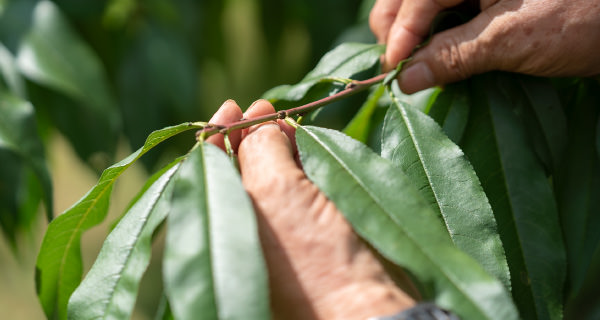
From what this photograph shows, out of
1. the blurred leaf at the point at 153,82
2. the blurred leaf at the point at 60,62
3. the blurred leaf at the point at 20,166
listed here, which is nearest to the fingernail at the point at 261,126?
the blurred leaf at the point at 20,166

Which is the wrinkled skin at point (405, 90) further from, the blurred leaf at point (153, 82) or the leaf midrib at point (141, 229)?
the blurred leaf at point (153, 82)

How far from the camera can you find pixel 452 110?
613 mm

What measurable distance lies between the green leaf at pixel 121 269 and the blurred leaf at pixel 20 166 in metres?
0.31

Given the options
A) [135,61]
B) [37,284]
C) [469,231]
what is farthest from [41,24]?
[469,231]

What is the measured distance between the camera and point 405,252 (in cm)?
38

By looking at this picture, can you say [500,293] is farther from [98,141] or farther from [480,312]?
[98,141]

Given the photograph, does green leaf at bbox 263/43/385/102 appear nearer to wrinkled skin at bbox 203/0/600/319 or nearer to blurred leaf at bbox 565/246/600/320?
wrinkled skin at bbox 203/0/600/319

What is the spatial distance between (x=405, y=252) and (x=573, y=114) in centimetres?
40

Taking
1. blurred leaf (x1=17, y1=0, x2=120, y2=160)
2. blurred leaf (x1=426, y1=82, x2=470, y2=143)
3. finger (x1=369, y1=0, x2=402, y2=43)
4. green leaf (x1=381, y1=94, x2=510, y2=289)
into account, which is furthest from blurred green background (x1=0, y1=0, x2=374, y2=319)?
green leaf (x1=381, y1=94, x2=510, y2=289)

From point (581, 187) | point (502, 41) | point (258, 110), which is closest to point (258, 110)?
point (258, 110)

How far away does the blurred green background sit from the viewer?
2.96ft

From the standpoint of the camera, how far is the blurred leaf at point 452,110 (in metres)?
0.60

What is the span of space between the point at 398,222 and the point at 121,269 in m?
0.21

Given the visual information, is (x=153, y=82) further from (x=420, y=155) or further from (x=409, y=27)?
(x=420, y=155)
